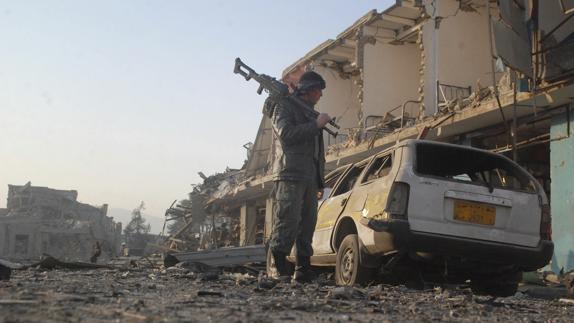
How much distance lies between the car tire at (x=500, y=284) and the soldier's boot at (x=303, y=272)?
5.69ft

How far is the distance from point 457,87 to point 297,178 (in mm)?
10379

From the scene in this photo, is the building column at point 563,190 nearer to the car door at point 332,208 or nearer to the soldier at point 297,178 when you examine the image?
the car door at point 332,208

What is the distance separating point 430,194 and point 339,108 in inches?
649

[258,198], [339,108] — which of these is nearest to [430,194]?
[339,108]

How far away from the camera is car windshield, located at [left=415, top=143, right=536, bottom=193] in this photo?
592 centimetres

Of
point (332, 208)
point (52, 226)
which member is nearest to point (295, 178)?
point (332, 208)

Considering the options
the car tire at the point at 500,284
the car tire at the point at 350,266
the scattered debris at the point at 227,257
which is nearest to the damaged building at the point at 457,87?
the car tire at the point at 350,266

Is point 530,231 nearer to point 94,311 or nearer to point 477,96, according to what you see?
point 94,311

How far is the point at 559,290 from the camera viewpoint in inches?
273

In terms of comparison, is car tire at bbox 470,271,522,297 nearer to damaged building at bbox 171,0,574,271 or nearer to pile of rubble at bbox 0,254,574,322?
pile of rubble at bbox 0,254,574,322

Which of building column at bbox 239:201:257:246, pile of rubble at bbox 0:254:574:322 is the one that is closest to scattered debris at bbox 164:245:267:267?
pile of rubble at bbox 0:254:574:322

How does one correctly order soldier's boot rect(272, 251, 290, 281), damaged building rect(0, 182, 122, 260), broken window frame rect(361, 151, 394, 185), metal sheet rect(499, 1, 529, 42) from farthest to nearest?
damaged building rect(0, 182, 122, 260), metal sheet rect(499, 1, 529, 42), broken window frame rect(361, 151, 394, 185), soldier's boot rect(272, 251, 290, 281)

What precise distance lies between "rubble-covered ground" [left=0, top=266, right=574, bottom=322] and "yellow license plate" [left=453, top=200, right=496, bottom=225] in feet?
2.63

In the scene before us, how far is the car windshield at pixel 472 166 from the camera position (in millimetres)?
5918
